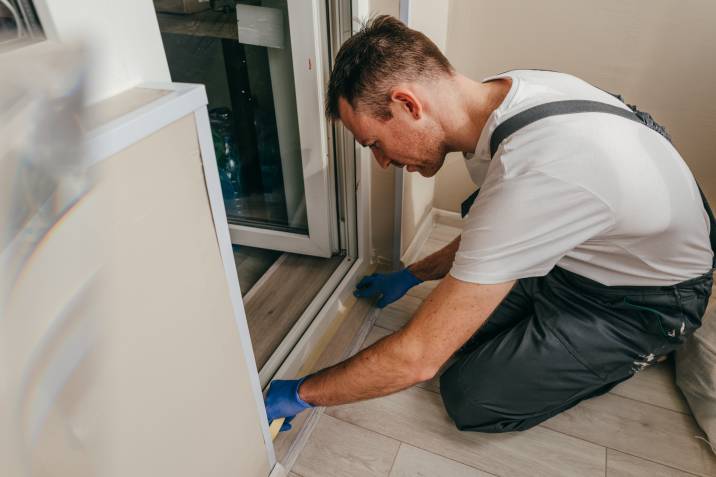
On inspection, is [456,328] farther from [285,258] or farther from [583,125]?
[285,258]

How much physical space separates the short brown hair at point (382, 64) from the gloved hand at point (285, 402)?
57cm

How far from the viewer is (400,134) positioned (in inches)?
35.4

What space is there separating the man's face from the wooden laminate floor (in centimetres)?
64

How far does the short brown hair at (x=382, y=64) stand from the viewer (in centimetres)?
85

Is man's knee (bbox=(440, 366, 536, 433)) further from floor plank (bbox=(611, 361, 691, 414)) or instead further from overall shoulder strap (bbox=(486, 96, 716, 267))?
overall shoulder strap (bbox=(486, 96, 716, 267))

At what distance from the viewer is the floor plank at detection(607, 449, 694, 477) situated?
105 cm

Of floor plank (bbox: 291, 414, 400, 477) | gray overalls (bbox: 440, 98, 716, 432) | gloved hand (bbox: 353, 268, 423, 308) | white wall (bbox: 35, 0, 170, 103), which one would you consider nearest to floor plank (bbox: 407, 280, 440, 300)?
gloved hand (bbox: 353, 268, 423, 308)

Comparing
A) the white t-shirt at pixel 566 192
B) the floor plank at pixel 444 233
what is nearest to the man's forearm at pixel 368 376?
the white t-shirt at pixel 566 192

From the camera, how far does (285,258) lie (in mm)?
1576

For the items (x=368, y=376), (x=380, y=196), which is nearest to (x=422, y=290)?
(x=380, y=196)

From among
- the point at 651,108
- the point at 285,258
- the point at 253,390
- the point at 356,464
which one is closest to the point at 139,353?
the point at 253,390

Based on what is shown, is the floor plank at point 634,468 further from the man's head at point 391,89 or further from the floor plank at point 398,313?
the man's head at point 391,89

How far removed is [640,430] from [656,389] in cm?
16

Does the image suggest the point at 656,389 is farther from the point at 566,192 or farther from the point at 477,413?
the point at 566,192
